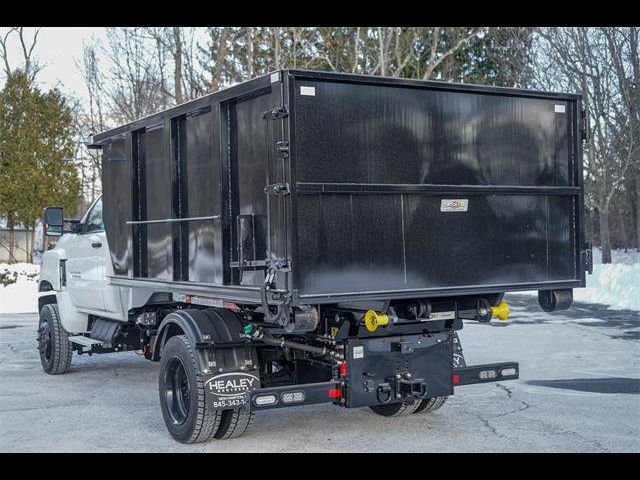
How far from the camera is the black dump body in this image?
225 inches

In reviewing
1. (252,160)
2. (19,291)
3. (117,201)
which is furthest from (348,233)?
(19,291)

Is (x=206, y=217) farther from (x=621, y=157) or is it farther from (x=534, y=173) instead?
(x=621, y=157)

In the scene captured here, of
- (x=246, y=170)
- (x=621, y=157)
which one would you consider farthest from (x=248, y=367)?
(x=621, y=157)


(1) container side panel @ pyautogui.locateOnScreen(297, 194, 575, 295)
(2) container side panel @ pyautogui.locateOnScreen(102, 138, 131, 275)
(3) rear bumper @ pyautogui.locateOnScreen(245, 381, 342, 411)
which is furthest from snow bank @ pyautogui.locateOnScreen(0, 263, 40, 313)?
(1) container side panel @ pyautogui.locateOnScreen(297, 194, 575, 295)

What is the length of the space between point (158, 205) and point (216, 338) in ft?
5.75

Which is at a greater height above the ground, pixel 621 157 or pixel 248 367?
pixel 621 157

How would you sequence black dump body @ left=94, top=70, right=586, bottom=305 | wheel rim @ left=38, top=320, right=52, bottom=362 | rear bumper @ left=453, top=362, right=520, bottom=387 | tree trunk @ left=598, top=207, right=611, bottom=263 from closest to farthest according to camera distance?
black dump body @ left=94, top=70, right=586, bottom=305 < rear bumper @ left=453, top=362, right=520, bottom=387 < wheel rim @ left=38, top=320, right=52, bottom=362 < tree trunk @ left=598, top=207, right=611, bottom=263

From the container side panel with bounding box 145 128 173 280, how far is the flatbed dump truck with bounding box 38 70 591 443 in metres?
0.03

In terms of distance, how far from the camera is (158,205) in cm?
767

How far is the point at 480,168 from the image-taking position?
6555mm

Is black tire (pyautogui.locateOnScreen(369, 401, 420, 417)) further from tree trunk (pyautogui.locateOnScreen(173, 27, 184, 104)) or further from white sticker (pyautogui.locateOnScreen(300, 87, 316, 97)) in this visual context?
tree trunk (pyautogui.locateOnScreen(173, 27, 184, 104))

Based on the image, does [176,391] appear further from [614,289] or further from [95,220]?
[614,289]

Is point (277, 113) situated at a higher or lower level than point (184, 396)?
higher

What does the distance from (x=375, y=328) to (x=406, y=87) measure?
5.99ft
